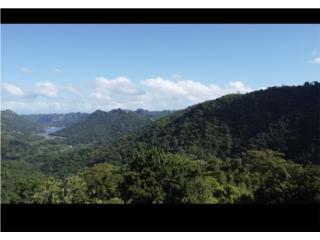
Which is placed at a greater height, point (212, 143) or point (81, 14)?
point (81, 14)

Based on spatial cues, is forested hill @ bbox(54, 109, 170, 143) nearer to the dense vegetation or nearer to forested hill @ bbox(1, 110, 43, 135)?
forested hill @ bbox(1, 110, 43, 135)

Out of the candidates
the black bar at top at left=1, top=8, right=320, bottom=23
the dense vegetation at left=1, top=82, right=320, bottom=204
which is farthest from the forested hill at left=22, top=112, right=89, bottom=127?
the black bar at top at left=1, top=8, right=320, bottom=23

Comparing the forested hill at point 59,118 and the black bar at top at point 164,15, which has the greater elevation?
the black bar at top at point 164,15

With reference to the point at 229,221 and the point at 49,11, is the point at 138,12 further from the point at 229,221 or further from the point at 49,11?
the point at 229,221

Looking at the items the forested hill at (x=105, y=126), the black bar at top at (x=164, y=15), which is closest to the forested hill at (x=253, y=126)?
the black bar at top at (x=164, y=15)

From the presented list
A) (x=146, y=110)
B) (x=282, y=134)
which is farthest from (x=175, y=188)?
(x=146, y=110)

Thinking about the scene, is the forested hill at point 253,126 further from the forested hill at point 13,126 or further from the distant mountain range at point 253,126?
the forested hill at point 13,126
